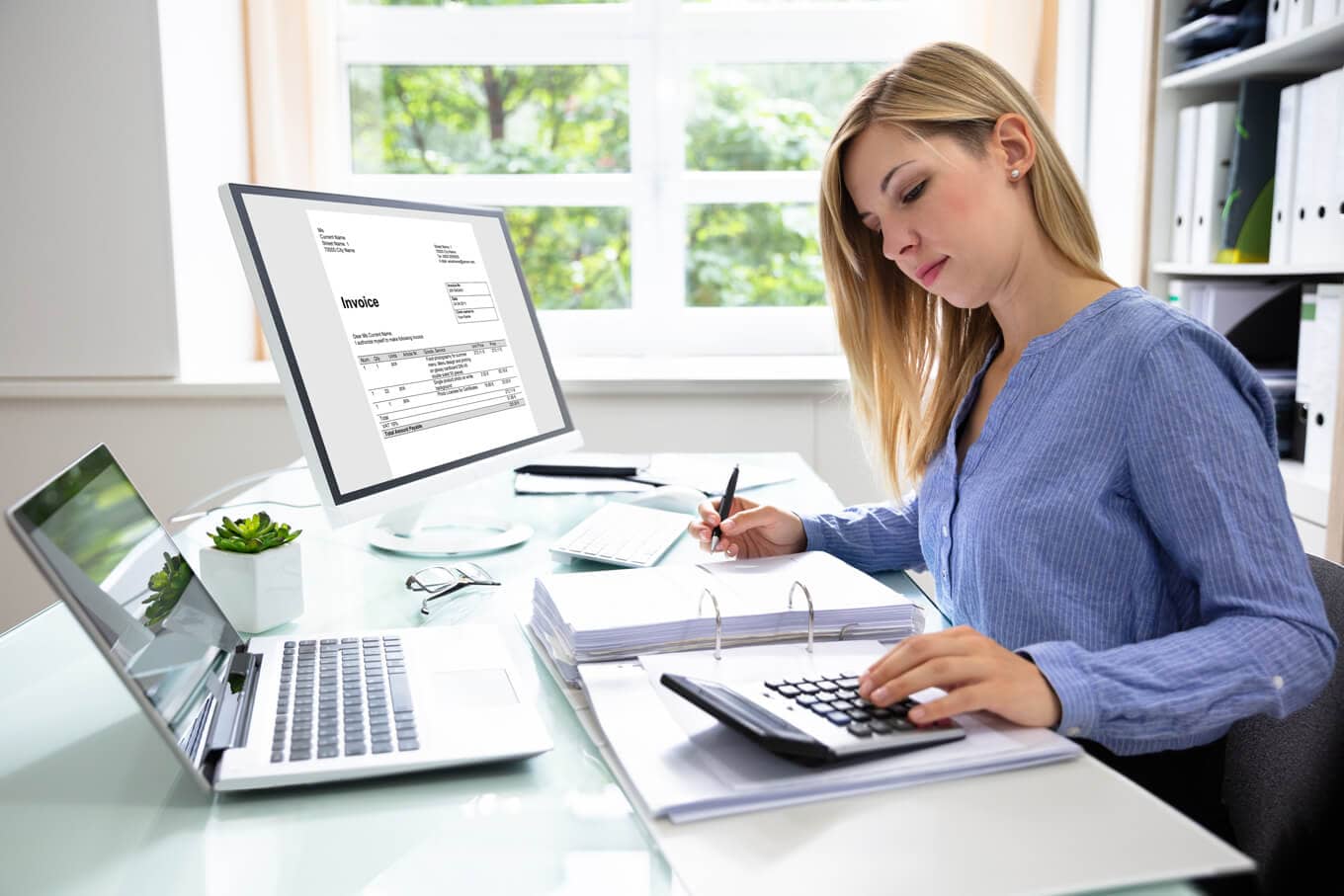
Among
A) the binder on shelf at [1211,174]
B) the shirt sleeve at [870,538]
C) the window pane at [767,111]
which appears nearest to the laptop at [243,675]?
the shirt sleeve at [870,538]

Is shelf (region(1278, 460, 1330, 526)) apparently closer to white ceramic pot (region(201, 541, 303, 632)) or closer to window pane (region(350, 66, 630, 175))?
white ceramic pot (region(201, 541, 303, 632))

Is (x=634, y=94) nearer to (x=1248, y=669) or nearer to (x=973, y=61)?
(x=973, y=61)

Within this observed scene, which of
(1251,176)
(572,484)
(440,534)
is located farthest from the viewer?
(1251,176)

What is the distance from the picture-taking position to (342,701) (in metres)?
0.78

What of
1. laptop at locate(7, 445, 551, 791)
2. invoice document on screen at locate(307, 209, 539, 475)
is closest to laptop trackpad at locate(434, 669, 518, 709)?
laptop at locate(7, 445, 551, 791)

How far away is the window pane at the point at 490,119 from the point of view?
2.89 metres

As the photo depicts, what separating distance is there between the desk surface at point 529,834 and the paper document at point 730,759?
0.01 meters

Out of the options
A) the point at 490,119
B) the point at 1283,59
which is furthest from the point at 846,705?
the point at 490,119

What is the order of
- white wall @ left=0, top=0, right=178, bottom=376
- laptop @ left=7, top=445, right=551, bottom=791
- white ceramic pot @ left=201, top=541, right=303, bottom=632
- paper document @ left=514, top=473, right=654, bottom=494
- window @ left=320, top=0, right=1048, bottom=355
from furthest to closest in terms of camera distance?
window @ left=320, top=0, right=1048, bottom=355 < white wall @ left=0, top=0, right=178, bottom=376 < paper document @ left=514, top=473, right=654, bottom=494 < white ceramic pot @ left=201, top=541, right=303, bottom=632 < laptop @ left=7, top=445, right=551, bottom=791

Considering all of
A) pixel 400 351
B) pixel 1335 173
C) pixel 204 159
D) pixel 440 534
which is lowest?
pixel 440 534

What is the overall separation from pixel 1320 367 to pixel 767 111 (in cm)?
157

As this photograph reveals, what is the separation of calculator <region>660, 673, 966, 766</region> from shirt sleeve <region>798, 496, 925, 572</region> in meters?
0.47

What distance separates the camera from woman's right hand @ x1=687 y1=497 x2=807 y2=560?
47.3 inches

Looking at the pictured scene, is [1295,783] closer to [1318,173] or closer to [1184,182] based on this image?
[1318,173]
